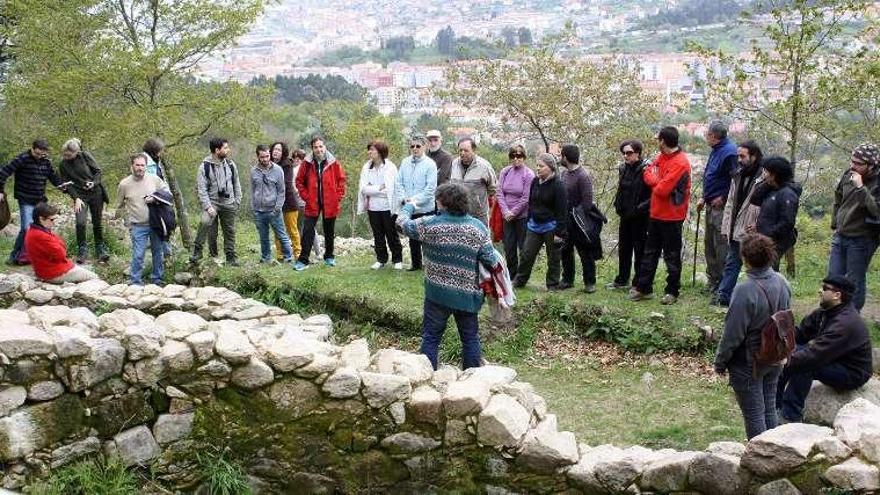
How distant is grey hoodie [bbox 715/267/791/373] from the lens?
5527 millimetres

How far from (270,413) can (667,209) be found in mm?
5576

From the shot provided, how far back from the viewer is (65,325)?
19.1ft

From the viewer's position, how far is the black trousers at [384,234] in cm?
1131

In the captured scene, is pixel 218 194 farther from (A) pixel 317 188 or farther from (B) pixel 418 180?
(B) pixel 418 180

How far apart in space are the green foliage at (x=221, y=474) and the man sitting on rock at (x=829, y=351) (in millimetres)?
4468

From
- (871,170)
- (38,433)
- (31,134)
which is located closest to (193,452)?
(38,433)

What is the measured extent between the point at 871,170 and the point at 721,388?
8.79ft

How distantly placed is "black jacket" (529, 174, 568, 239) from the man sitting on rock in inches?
145

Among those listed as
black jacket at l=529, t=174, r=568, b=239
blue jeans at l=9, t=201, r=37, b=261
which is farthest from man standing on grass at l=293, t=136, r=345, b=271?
blue jeans at l=9, t=201, r=37, b=261

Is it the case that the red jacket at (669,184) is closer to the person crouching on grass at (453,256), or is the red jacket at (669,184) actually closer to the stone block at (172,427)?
the person crouching on grass at (453,256)

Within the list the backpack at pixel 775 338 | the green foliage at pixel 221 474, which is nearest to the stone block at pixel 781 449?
the backpack at pixel 775 338

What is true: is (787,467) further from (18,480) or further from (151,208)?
(151,208)

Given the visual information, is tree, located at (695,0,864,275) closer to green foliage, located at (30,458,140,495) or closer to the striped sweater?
the striped sweater

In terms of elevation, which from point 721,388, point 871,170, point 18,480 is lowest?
point 721,388
